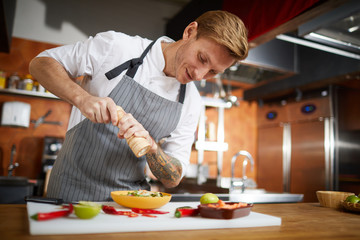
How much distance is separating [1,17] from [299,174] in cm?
419

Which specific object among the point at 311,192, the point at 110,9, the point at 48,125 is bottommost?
the point at 311,192

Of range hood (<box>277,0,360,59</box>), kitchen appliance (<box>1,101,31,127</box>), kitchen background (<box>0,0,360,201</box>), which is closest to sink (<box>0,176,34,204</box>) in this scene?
kitchen background (<box>0,0,360,201</box>)

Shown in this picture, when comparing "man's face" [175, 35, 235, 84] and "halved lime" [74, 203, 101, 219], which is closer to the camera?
"halved lime" [74, 203, 101, 219]

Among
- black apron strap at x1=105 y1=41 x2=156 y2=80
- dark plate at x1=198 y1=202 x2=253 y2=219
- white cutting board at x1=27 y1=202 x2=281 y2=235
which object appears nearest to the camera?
white cutting board at x1=27 y1=202 x2=281 y2=235

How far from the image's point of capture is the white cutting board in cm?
71

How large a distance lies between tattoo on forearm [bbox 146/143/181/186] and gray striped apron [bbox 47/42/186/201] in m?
0.08

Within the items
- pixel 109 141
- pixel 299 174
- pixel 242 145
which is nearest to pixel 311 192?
pixel 299 174

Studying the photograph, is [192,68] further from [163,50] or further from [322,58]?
[322,58]

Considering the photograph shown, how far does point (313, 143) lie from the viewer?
4.56 metres

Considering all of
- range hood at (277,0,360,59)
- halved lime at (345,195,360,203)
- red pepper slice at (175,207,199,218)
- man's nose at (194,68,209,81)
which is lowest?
red pepper slice at (175,207,199,218)

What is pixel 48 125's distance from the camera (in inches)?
159

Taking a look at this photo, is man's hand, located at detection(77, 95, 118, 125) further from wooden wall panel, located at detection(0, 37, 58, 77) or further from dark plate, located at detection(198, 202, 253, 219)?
wooden wall panel, located at detection(0, 37, 58, 77)

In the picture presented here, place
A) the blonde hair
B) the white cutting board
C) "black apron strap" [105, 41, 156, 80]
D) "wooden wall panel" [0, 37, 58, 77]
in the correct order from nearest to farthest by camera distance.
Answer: the white cutting board
the blonde hair
"black apron strap" [105, 41, 156, 80]
"wooden wall panel" [0, 37, 58, 77]

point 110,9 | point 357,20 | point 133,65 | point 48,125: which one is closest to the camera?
point 133,65
